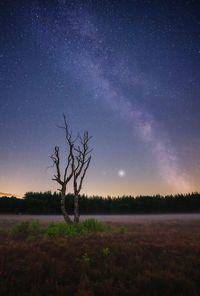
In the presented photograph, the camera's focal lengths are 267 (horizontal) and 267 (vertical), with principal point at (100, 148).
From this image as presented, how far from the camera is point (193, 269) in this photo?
9.67 meters

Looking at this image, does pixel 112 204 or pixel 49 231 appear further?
pixel 112 204

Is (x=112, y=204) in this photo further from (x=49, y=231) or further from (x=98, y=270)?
(x=98, y=270)

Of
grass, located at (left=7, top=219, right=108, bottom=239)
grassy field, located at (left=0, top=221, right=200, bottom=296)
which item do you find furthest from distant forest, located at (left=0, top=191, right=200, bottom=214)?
grassy field, located at (left=0, top=221, right=200, bottom=296)

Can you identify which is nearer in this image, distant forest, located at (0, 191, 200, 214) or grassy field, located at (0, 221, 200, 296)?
grassy field, located at (0, 221, 200, 296)

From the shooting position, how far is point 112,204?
328 feet

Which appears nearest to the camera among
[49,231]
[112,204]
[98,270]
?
[98,270]

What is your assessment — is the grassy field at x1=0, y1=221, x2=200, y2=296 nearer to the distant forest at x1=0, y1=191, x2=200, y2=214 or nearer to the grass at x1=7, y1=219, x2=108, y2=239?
the grass at x1=7, y1=219, x2=108, y2=239

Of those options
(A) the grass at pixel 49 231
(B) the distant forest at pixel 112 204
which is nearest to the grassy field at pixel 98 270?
(A) the grass at pixel 49 231

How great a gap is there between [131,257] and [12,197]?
3546 inches

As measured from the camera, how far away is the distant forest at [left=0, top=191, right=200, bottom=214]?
8850cm

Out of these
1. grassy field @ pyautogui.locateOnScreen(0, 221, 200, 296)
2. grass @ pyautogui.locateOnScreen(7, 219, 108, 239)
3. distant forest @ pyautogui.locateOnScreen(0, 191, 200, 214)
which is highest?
distant forest @ pyautogui.locateOnScreen(0, 191, 200, 214)

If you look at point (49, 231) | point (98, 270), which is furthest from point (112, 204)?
point (98, 270)

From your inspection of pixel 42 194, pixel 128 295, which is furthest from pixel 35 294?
pixel 42 194

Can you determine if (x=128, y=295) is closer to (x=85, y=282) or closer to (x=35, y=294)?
(x=85, y=282)
